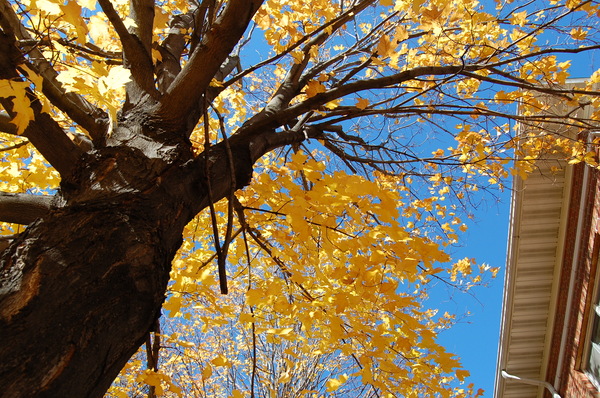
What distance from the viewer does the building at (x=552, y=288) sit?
18.0ft

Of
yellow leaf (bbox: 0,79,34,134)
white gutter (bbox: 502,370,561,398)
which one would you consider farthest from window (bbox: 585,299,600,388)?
yellow leaf (bbox: 0,79,34,134)

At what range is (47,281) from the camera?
119cm

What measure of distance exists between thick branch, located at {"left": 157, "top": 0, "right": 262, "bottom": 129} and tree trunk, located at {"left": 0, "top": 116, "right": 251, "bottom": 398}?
0.22 meters

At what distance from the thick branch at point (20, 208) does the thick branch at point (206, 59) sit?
2.28 feet

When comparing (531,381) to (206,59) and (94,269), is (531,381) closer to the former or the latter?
(206,59)

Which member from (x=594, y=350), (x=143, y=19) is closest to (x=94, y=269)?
(x=143, y=19)

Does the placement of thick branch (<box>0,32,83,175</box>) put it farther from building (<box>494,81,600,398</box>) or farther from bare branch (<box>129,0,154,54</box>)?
building (<box>494,81,600,398</box>)

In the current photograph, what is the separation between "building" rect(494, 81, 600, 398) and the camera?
5.49 meters

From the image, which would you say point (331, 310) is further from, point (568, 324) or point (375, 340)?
point (568, 324)

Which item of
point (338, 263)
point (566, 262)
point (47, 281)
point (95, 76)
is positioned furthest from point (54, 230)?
point (566, 262)

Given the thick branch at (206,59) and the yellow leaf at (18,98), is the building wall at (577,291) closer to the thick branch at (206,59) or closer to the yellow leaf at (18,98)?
the thick branch at (206,59)

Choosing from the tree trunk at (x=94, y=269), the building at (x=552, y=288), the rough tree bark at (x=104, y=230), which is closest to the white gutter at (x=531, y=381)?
the building at (x=552, y=288)

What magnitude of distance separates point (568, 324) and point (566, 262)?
0.91m

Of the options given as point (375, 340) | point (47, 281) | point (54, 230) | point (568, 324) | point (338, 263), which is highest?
point (568, 324)
